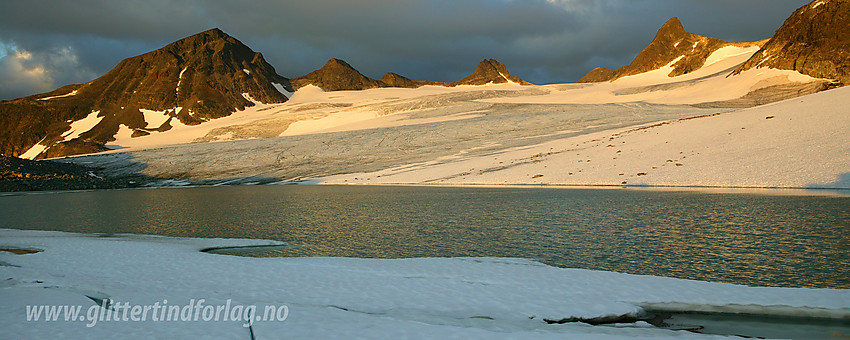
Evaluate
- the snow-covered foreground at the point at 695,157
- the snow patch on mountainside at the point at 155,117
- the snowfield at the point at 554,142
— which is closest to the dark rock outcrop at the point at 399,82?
the snowfield at the point at 554,142

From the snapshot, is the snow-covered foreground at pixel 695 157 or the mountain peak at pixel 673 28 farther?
the mountain peak at pixel 673 28

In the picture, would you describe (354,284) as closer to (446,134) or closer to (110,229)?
(110,229)

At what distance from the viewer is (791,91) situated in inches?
1807

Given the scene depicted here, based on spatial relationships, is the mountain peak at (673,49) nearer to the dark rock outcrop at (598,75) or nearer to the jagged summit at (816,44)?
the dark rock outcrop at (598,75)

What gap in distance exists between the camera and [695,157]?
80.2ft

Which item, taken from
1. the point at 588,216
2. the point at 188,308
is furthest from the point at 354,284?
the point at 588,216

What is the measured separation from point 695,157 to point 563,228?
1670cm

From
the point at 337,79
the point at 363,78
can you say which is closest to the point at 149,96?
the point at 337,79

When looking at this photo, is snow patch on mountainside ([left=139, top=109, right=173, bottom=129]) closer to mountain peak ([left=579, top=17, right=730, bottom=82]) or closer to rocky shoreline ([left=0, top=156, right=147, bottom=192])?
rocky shoreline ([left=0, top=156, right=147, bottom=192])

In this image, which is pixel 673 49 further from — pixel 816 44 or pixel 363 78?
pixel 363 78

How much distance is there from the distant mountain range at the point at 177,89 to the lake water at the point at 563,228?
169ft

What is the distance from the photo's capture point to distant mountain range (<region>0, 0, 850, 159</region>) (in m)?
81.0

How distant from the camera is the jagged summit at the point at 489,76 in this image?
409 ft

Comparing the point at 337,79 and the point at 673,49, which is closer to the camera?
the point at 673,49
